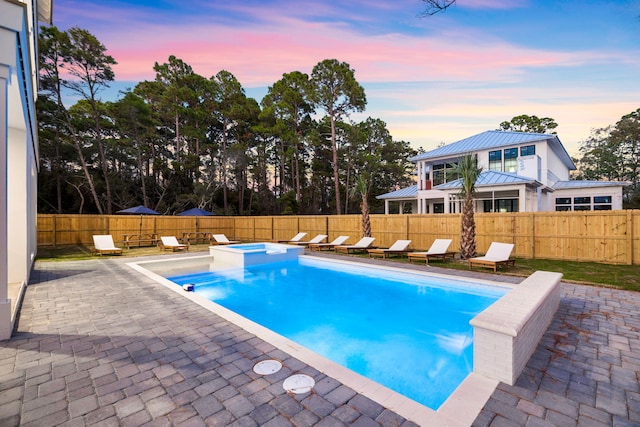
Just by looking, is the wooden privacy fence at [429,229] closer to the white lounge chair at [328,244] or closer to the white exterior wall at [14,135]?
the white lounge chair at [328,244]

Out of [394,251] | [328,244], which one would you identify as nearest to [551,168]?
[394,251]

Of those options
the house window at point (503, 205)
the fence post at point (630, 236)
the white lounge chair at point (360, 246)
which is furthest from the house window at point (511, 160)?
the white lounge chair at point (360, 246)

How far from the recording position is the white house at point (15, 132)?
3.83 metres

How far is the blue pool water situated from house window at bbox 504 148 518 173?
14.2 metres

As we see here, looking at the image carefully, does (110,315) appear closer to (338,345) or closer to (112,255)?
(338,345)

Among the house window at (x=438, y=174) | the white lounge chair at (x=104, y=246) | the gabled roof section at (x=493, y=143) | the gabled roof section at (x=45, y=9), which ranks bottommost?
the white lounge chair at (x=104, y=246)

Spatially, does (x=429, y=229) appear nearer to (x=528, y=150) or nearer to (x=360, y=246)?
(x=360, y=246)

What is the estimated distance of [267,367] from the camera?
3051 millimetres

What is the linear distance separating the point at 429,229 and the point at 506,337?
34.6 feet

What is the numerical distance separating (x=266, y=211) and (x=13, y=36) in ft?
87.8

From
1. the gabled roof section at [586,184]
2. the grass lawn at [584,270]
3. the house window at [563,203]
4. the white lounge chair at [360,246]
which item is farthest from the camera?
the house window at [563,203]

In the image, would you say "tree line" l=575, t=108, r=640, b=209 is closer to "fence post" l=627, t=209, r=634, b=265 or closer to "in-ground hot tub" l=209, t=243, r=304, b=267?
"fence post" l=627, t=209, r=634, b=265

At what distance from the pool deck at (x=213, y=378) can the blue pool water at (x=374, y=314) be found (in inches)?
47.2

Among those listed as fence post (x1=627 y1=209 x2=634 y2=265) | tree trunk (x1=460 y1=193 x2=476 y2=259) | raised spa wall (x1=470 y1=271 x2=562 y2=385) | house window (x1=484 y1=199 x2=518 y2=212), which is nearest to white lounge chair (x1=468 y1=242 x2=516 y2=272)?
tree trunk (x1=460 y1=193 x2=476 y2=259)
